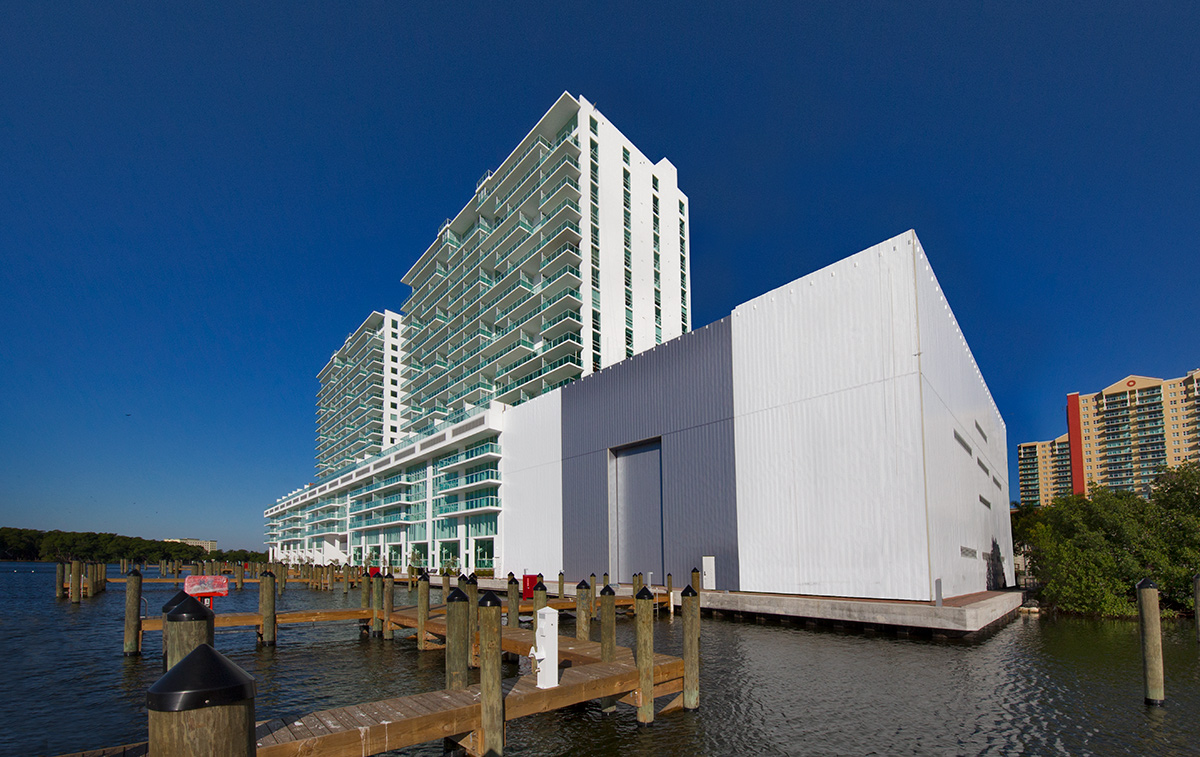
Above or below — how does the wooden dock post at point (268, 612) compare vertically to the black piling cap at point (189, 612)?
below

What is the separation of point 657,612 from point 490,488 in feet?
92.7

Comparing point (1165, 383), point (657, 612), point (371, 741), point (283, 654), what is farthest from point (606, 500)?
point (1165, 383)

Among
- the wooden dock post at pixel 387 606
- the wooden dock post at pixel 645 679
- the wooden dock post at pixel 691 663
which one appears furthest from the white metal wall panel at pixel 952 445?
the wooden dock post at pixel 387 606

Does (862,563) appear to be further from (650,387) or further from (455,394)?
(455,394)

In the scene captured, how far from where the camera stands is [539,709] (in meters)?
9.58

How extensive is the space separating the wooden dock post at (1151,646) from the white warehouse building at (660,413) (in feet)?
33.4

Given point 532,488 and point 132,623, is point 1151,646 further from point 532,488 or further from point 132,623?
point 532,488

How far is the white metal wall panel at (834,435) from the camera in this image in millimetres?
23531

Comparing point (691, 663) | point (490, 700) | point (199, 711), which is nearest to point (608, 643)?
point (691, 663)

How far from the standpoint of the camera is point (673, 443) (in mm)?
33875

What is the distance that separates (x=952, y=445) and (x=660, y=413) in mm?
13931

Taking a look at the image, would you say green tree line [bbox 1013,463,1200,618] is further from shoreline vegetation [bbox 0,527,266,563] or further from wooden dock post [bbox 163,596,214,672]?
shoreline vegetation [bbox 0,527,266,563]

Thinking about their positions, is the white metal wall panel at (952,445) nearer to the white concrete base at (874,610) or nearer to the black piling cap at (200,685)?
the white concrete base at (874,610)

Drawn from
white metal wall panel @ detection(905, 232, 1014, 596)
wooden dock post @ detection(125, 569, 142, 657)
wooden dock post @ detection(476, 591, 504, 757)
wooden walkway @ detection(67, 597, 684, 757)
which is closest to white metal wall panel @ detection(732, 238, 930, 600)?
white metal wall panel @ detection(905, 232, 1014, 596)
